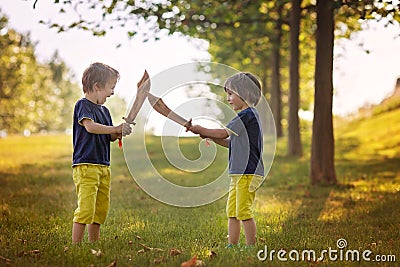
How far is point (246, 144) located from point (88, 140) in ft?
5.10

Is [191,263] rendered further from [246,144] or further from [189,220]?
[189,220]

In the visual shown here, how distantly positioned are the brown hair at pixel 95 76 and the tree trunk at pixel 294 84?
30.3 ft

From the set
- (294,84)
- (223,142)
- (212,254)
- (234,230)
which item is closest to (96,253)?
(212,254)

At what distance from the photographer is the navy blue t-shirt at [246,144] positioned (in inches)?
213

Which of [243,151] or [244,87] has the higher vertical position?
[244,87]

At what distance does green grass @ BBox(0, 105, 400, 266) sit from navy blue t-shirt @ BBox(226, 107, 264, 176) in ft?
2.57

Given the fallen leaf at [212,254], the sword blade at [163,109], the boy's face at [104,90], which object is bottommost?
the fallen leaf at [212,254]

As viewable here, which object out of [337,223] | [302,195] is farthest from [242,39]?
[337,223]

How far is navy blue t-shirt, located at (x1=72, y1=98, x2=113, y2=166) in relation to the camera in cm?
532

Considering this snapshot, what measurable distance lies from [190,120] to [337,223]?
2.81m

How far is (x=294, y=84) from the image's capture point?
1573 cm

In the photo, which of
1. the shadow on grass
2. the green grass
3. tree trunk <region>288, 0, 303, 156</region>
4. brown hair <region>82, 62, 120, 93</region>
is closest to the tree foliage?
tree trunk <region>288, 0, 303, 156</region>

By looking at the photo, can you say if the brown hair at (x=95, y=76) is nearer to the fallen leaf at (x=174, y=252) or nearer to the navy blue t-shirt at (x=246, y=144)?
the navy blue t-shirt at (x=246, y=144)

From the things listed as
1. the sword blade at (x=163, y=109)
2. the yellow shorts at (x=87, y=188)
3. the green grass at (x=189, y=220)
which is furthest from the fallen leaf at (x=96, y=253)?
the sword blade at (x=163, y=109)
